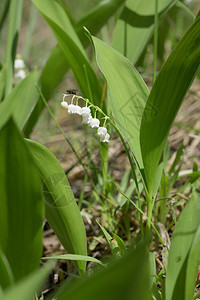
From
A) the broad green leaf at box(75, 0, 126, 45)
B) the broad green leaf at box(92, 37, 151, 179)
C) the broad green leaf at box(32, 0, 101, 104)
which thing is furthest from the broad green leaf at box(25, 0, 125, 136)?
the broad green leaf at box(92, 37, 151, 179)

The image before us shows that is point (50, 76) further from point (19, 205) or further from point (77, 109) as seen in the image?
point (19, 205)

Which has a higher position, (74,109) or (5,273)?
(74,109)

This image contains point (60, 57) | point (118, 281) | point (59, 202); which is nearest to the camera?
point (118, 281)

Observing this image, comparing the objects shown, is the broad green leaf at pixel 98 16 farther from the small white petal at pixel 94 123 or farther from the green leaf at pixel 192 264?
→ the green leaf at pixel 192 264

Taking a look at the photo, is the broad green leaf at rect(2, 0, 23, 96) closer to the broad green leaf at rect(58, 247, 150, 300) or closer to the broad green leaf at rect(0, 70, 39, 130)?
the broad green leaf at rect(0, 70, 39, 130)

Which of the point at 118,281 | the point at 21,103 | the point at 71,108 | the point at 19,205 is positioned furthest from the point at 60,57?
the point at 118,281

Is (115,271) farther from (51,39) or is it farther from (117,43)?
(51,39)

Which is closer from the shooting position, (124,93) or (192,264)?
(192,264)
